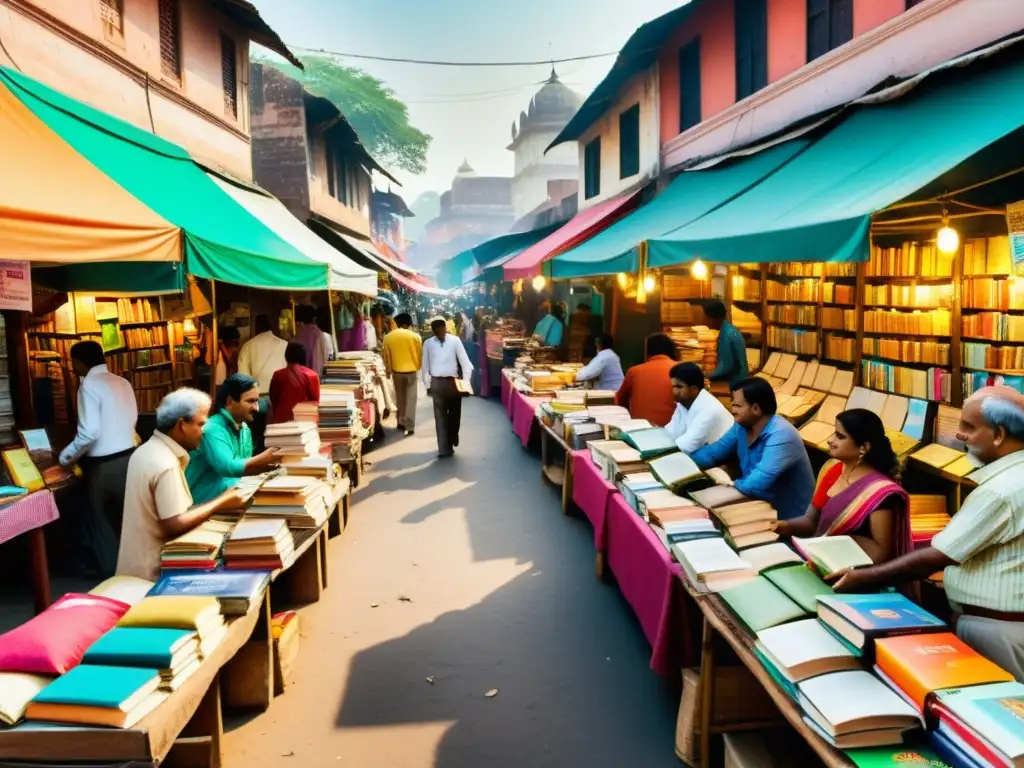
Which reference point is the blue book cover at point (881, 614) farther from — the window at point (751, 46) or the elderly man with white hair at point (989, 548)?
the window at point (751, 46)

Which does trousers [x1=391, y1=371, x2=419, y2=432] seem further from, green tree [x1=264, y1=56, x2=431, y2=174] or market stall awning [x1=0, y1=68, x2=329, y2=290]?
green tree [x1=264, y1=56, x2=431, y2=174]

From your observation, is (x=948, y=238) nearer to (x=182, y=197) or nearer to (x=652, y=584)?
(x=652, y=584)

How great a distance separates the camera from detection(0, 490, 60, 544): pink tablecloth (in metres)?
4.30

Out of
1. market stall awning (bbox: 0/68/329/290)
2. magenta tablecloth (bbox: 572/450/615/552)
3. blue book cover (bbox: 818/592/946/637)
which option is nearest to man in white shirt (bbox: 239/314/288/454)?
market stall awning (bbox: 0/68/329/290)

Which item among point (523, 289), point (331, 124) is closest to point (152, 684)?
point (331, 124)

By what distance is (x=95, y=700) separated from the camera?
8.55ft

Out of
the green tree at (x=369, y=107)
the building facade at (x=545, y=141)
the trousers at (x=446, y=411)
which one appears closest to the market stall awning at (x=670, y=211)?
the trousers at (x=446, y=411)

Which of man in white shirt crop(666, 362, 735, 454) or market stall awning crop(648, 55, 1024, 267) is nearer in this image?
market stall awning crop(648, 55, 1024, 267)

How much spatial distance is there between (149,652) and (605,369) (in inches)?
291

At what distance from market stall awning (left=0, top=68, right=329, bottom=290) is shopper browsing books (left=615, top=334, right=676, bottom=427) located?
131 inches

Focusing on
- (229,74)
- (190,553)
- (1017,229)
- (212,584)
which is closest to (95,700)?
(212,584)

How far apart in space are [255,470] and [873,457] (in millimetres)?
4077

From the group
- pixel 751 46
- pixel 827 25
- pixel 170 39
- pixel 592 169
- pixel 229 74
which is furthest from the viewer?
pixel 592 169

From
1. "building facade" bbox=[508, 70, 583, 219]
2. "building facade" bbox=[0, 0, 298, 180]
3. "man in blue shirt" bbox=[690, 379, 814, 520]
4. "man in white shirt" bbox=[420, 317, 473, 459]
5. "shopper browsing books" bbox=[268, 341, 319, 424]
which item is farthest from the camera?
"building facade" bbox=[508, 70, 583, 219]
